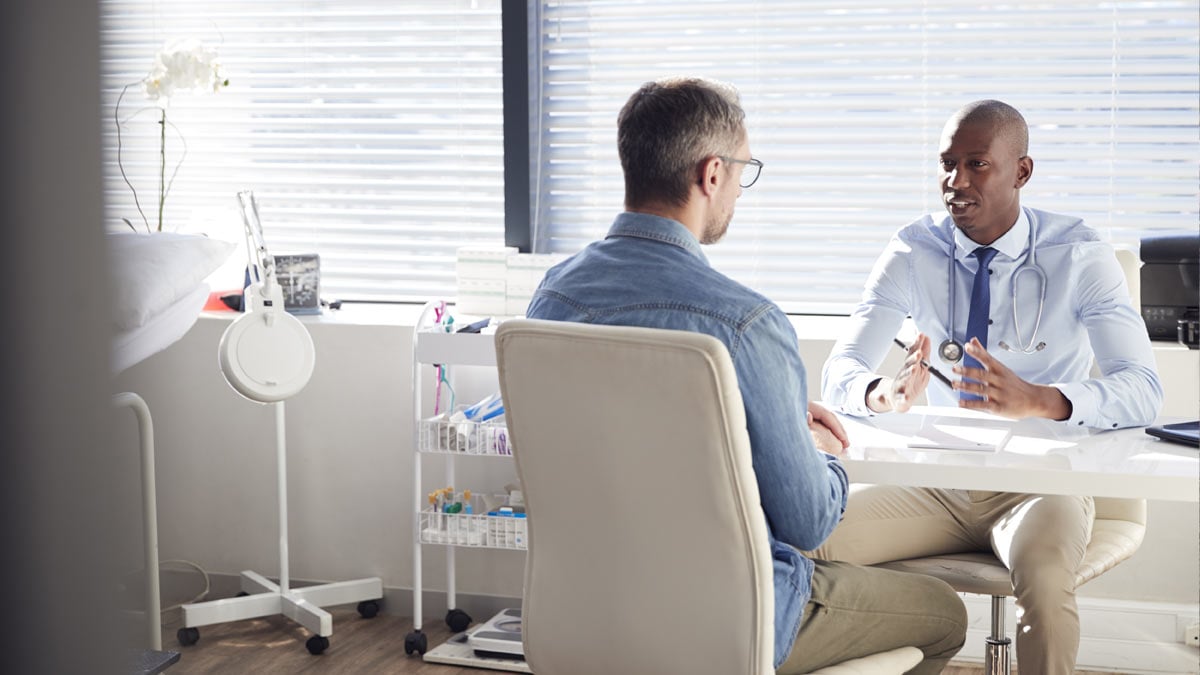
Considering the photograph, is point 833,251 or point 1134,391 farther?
point 833,251

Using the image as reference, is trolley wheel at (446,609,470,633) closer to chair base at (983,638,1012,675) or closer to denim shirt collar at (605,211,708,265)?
chair base at (983,638,1012,675)

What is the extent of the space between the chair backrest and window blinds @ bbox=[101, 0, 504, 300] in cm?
207

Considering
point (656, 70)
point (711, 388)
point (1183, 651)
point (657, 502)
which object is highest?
point (656, 70)

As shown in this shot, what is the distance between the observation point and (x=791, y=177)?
3.20m

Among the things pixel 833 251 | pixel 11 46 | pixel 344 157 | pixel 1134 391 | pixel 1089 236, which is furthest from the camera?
pixel 344 157

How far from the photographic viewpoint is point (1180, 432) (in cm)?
172

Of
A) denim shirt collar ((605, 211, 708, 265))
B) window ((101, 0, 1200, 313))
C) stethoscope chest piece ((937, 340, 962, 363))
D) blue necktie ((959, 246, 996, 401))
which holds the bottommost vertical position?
stethoscope chest piece ((937, 340, 962, 363))

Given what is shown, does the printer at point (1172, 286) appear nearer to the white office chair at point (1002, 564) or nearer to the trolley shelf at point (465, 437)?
the white office chair at point (1002, 564)

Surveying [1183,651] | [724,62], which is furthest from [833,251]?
[1183,651]

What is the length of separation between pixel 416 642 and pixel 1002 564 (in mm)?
1578

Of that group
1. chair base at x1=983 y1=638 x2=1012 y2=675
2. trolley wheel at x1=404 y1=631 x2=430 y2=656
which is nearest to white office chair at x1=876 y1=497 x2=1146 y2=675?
chair base at x1=983 y1=638 x2=1012 y2=675

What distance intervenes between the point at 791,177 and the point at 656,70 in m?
0.48

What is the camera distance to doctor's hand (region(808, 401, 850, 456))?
5.47ft

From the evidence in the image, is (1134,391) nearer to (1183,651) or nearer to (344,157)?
(1183,651)
